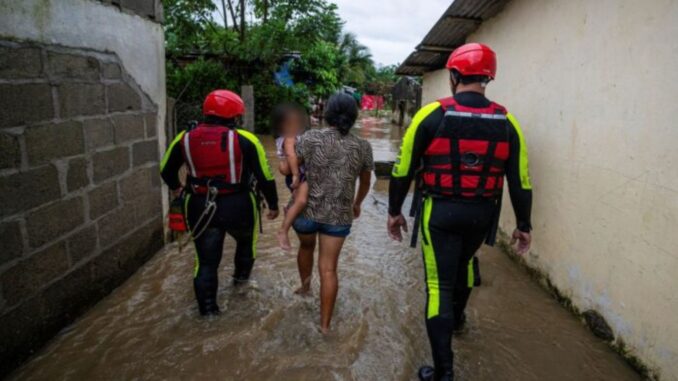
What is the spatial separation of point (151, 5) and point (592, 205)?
13.4ft

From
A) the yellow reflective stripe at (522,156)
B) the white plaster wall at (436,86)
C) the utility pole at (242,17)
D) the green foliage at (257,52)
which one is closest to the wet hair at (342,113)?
the yellow reflective stripe at (522,156)

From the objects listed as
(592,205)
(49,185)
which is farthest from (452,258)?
(49,185)

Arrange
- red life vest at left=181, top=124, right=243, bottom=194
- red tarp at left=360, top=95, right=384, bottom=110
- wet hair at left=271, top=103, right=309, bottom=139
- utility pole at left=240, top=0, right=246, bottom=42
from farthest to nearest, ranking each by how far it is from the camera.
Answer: red tarp at left=360, top=95, right=384, bottom=110, utility pole at left=240, top=0, right=246, bottom=42, wet hair at left=271, top=103, right=309, bottom=139, red life vest at left=181, top=124, right=243, bottom=194

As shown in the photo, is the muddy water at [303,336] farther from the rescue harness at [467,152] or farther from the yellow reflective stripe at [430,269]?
the rescue harness at [467,152]

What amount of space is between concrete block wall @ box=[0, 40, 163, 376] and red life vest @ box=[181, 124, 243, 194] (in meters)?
0.77

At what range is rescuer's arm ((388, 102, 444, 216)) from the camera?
2.42m

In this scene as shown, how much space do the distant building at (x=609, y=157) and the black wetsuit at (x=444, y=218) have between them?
72 cm

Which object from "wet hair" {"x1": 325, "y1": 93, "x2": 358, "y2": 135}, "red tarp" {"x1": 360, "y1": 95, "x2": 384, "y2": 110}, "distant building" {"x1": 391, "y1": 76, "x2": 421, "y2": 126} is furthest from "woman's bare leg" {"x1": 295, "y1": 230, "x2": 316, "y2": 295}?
"red tarp" {"x1": 360, "y1": 95, "x2": 384, "y2": 110}

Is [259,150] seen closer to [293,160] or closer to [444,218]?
[293,160]

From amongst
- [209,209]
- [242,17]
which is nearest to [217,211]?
[209,209]

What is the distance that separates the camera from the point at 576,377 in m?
2.68

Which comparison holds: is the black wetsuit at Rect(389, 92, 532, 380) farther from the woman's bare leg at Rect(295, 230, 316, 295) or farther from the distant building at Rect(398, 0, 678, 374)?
the woman's bare leg at Rect(295, 230, 316, 295)

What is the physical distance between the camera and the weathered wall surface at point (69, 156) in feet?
8.18

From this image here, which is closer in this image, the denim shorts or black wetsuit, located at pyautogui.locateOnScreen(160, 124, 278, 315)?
the denim shorts
